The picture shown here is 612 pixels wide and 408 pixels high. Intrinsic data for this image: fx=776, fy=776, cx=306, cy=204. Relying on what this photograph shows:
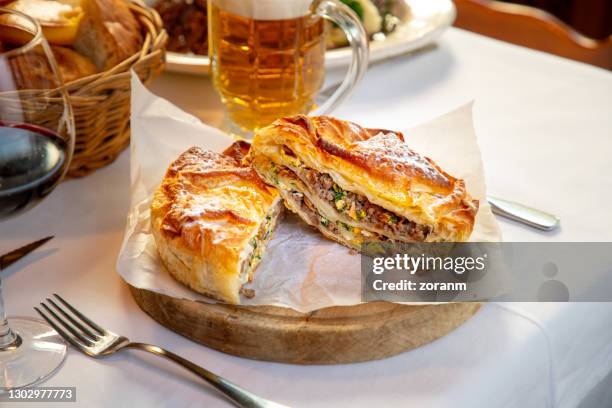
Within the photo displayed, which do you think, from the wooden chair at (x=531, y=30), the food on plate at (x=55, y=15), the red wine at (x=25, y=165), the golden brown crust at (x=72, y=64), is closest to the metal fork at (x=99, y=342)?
the red wine at (x=25, y=165)

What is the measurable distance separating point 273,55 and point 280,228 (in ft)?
1.84

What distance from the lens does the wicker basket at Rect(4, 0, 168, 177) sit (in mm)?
1847

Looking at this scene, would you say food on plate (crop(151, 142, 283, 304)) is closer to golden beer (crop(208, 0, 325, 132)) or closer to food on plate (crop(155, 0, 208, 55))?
golden beer (crop(208, 0, 325, 132))

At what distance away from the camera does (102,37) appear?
2.00 metres

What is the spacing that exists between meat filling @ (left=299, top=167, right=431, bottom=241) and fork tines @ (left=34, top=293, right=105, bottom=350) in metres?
0.59

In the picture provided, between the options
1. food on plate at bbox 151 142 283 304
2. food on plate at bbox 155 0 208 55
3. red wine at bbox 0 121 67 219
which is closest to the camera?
red wine at bbox 0 121 67 219

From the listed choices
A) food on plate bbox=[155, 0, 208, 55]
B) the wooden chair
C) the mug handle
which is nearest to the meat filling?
the mug handle

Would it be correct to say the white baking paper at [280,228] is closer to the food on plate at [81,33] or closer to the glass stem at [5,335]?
the food on plate at [81,33]

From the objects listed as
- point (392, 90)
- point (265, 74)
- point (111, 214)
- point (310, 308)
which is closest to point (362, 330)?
point (310, 308)

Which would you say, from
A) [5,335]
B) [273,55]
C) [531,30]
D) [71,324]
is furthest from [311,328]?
[531,30]

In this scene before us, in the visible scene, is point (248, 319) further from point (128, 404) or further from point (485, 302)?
point (485, 302)

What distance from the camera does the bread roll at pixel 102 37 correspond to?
2004 mm

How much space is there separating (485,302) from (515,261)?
21cm

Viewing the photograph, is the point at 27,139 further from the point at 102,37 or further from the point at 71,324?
the point at 102,37
